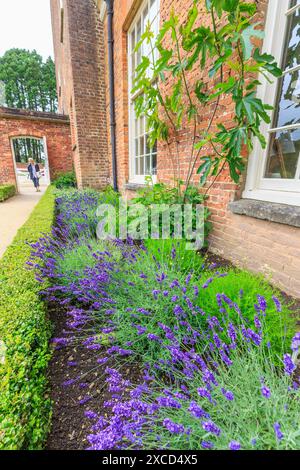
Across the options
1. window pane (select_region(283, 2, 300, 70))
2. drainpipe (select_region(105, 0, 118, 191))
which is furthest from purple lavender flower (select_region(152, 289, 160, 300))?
drainpipe (select_region(105, 0, 118, 191))

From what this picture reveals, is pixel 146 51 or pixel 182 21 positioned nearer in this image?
pixel 182 21

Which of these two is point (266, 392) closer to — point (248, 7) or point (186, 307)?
point (186, 307)

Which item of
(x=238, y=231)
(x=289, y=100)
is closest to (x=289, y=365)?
(x=238, y=231)

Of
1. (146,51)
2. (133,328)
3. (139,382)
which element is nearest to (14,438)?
(139,382)

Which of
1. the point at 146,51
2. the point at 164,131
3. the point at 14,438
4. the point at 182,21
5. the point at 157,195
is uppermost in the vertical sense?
the point at 146,51

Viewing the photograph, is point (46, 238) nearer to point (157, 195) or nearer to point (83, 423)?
point (157, 195)

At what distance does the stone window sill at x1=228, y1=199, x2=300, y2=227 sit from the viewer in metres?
1.69

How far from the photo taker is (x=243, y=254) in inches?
89.5

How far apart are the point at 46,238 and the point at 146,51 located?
4.11 m

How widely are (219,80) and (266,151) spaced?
0.93m

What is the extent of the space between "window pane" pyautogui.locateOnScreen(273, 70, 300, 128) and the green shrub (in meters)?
9.31

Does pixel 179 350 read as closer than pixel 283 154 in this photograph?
Yes

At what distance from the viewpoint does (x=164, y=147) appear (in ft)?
11.5

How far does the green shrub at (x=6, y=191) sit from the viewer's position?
8.34 meters
